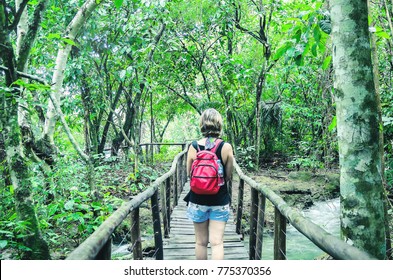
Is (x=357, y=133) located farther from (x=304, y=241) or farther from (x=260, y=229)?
(x=304, y=241)

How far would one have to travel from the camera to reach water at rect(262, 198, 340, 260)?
5.84m

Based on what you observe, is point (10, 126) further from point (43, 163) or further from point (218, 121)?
point (43, 163)

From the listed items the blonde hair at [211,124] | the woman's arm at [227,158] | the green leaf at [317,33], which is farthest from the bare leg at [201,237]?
the green leaf at [317,33]

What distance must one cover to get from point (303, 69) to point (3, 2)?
27.1 feet

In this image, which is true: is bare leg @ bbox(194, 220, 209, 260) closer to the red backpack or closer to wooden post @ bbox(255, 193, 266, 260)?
the red backpack

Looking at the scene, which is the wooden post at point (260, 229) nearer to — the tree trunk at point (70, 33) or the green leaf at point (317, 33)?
the green leaf at point (317, 33)

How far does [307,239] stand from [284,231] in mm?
4892

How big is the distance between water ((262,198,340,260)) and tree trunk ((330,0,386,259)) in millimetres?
3717

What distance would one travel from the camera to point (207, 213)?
2436mm

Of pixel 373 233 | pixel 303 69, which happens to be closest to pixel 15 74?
pixel 373 233

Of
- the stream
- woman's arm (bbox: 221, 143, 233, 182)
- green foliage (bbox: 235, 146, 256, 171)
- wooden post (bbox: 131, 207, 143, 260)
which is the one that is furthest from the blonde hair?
green foliage (bbox: 235, 146, 256, 171)

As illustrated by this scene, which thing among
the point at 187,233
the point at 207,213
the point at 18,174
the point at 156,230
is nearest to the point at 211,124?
the point at 207,213

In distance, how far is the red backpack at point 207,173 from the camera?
2.31 meters

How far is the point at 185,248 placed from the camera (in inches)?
149
